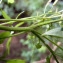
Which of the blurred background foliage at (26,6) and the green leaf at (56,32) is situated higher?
the green leaf at (56,32)

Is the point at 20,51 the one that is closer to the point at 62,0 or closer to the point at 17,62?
the point at 62,0

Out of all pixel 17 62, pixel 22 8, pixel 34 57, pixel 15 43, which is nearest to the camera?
pixel 17 62

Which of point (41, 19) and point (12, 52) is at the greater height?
point (41, 19)

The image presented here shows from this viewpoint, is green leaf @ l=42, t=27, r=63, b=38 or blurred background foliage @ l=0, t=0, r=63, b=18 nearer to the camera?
green leaf @ l=42, t=27, r=63, b=38

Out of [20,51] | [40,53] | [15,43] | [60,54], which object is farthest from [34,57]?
[60,54]

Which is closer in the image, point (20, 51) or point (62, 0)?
point (62, 0)

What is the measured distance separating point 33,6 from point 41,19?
1571mm

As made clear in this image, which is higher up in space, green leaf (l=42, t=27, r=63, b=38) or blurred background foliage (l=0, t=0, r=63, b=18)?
green leaf (l=42, t=27, r=63, b=38)

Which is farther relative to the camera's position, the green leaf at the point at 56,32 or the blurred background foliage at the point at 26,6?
the blurred background foliage at the point at 26,6

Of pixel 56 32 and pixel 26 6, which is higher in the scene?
pixel 56 32

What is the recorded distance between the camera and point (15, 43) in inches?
96.3

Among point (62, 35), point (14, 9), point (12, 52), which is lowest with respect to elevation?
point (12, 52)

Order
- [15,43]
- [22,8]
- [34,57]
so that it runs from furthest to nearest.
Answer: [15,43]
[22,8]
[34,57]

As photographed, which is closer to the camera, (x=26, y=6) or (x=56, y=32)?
(x=56, y=32)
